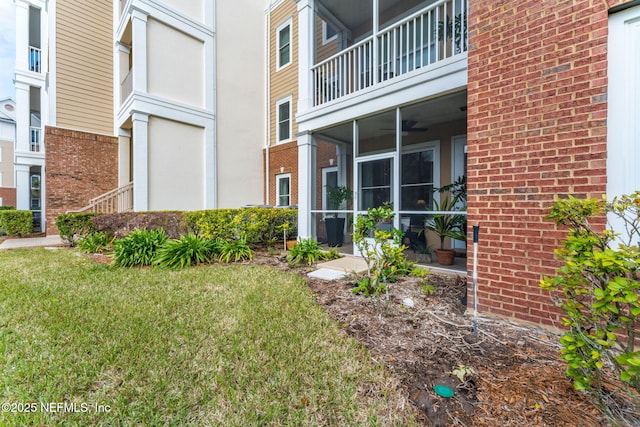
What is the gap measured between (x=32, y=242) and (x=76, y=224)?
292cm

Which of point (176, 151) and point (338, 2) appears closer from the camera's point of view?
point (338, 2)

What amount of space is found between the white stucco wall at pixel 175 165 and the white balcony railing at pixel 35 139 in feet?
39.4

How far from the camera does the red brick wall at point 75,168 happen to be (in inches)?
388

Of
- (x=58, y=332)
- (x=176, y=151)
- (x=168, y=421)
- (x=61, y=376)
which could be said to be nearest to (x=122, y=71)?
(x=176, y=151)

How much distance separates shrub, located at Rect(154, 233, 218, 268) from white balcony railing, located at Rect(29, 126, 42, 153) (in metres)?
16.0

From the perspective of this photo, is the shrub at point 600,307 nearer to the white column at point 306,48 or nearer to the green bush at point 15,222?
the white column at point 306,48

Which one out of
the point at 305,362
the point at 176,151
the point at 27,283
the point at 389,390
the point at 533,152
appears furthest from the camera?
the point at 176,151

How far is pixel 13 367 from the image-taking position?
87.7 inches

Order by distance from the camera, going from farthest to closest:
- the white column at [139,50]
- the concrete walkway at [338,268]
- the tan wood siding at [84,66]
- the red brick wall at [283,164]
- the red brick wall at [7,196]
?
the red brick wall at [7,196], the red brick wall at [283,164], the tan wood siding at [84,66], the white column at [139,50], the concrete walkway at [338,268]

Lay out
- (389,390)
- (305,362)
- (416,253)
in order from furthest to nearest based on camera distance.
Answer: (416,253), (305,362), (389,390)

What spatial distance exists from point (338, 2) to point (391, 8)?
5.26 feet

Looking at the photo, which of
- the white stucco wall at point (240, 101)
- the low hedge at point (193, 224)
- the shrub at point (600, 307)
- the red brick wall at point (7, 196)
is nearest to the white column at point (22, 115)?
the low hedge at point (193, 224)

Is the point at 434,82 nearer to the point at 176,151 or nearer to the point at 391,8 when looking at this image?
the point at 391,8

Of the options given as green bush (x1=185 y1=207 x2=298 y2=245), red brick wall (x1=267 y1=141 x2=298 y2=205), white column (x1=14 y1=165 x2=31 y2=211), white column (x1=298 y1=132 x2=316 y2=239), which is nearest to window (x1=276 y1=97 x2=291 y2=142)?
red brick wall (x1=267 y1=141 x2=298 y2=205)
